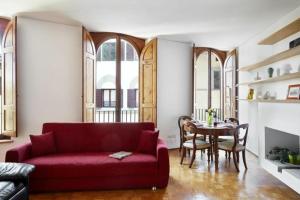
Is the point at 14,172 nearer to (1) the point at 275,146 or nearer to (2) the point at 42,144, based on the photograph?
(2) the point at 42,144

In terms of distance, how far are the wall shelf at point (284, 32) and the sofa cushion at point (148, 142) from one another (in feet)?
7.62

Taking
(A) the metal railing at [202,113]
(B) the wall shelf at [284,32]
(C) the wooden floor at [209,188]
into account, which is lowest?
(C) the wooden floor at [209,188]

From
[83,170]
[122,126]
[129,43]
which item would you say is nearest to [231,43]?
[129,43]

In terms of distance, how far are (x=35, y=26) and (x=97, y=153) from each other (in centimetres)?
262

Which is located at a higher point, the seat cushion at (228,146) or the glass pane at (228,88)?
the glass pane at (228,88)

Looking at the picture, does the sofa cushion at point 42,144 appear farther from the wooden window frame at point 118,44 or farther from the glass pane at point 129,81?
the glass pane at point 129,81

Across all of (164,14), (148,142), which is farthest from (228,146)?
(164,14)

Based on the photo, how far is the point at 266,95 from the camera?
177 inches

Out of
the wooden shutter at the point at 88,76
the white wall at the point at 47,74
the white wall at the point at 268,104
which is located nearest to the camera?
the white wall at the point at 268,104

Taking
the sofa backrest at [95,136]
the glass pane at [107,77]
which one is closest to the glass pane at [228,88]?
the glass pane at [107,77]

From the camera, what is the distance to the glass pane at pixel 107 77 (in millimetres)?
5691

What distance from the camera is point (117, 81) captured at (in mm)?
5691

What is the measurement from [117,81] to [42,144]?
2.58 meters

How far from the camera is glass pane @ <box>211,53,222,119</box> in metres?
7.02
